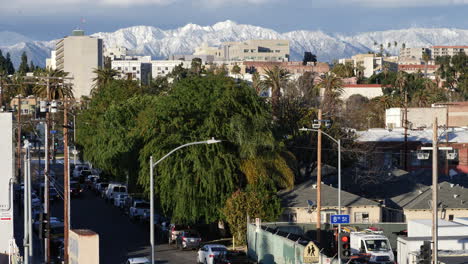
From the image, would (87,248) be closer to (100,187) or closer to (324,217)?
(324,217)

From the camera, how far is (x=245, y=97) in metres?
64.6

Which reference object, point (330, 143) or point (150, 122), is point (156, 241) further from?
point (330, 143)

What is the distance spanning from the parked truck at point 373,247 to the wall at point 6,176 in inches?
728

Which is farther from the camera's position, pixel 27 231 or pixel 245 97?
pixel 245 97

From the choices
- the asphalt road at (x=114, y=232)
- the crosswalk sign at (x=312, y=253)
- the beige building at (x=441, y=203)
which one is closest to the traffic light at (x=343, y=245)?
the crosswalk sign at (x=312, y=253)

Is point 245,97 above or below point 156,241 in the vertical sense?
above

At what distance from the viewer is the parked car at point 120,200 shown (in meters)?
81.0

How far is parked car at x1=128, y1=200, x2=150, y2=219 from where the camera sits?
72.1 metres

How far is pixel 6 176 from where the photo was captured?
166ft

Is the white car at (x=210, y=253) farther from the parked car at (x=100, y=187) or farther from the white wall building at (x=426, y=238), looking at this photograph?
the parked car at (x=100, y=187)

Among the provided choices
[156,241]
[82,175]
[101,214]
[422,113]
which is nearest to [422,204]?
[156,241]

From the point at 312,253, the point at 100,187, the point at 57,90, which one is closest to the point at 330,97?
the point at 100,187

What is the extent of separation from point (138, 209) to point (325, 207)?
1715cm

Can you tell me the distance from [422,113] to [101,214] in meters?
62.3
